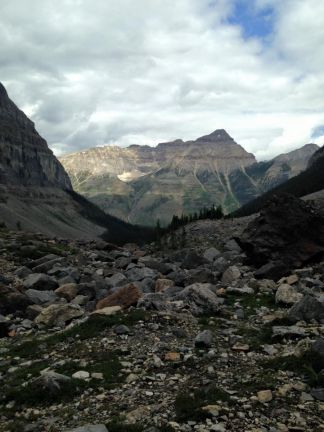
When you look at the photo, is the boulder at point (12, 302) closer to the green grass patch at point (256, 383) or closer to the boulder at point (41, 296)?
the boulder at point (41, 296)

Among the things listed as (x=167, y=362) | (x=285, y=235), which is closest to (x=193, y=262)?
(x=285, y=235)

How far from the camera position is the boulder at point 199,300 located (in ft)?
72.0

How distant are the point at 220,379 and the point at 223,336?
4596 mm

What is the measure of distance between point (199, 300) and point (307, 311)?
218 inches

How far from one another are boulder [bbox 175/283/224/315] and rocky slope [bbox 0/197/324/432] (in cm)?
6

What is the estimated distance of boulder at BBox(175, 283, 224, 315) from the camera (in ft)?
72.0

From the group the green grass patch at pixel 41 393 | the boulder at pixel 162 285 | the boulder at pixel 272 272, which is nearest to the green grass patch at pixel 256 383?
the green grass patch at pixel 41 393

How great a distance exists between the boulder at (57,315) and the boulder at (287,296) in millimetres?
10505

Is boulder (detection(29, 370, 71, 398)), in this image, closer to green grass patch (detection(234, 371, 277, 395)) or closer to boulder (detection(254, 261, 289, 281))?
green grass patch (detection(234, 371, 277, 395))

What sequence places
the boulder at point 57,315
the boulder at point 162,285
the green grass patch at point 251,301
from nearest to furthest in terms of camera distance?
the boulder at point 57,315 < the green grass patch at point 251,301 < the boulder at point 162,285

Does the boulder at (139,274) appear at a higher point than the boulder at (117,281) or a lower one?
lower

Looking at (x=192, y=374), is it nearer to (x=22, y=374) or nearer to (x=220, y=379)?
(x=220, y=379)

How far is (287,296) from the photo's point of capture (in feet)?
77.3

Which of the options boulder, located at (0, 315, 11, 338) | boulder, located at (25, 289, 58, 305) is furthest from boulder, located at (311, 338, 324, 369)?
boulder, located at (25, 289, 58, 305)
